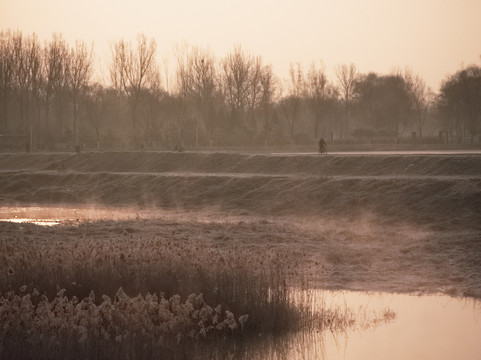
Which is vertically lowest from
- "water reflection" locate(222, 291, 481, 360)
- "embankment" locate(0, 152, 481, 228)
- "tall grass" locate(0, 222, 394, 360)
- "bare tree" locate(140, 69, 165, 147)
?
"water reflection" locate(222, 291, 481, 360)

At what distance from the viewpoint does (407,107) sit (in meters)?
100

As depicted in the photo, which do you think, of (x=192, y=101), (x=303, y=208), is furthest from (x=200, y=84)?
(x=303, y=208)

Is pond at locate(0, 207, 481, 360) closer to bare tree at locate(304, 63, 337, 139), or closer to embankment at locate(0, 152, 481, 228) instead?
embankment at locate(0, 152, 481, 228)

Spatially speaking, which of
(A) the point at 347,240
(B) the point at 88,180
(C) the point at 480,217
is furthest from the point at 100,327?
(B) the point at 88,180

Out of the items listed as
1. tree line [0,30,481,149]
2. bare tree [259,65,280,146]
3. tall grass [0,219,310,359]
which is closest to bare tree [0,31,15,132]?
tree line [0,30,481,149]

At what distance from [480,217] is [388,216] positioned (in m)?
4.71

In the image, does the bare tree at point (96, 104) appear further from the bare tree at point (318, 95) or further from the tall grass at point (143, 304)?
the tall grass at point (143, 304)

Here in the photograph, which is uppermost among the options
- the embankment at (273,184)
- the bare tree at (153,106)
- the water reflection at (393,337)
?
the bare tree at (153,106)

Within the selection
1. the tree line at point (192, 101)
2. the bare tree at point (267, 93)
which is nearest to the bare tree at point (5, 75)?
the tree line at point (192, 101)

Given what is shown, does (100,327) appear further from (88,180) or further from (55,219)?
(88,180)

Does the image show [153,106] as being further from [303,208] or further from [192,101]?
[303,208]

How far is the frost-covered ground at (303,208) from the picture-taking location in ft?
82.7

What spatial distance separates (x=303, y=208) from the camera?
40.9 metres

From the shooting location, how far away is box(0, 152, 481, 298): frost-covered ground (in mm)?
25219
